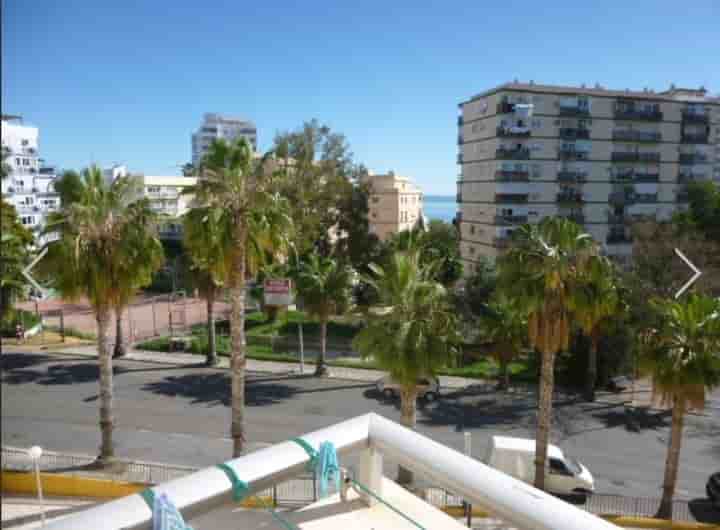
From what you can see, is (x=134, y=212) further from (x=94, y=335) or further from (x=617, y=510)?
(x=94, y=335)

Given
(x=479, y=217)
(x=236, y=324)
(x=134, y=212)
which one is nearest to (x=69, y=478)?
(x=236, y=324)

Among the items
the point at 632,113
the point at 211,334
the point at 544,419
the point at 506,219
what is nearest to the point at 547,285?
the point at 544,419

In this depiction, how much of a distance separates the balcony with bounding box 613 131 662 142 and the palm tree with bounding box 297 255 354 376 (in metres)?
27.4

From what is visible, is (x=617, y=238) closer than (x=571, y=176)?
No

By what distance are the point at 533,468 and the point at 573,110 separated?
3399 centimetres

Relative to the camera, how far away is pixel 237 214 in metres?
15.3

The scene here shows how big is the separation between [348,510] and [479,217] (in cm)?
4421

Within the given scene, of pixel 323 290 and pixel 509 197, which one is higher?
pixel 509 197

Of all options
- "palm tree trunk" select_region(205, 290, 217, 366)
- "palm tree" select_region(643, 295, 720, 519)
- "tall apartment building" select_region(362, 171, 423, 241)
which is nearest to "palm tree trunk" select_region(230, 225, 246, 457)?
"palm tree" select_region(643, 295, 720, 519)

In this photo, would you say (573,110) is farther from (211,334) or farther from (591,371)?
(211,334)

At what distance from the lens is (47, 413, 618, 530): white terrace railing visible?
2520 mm

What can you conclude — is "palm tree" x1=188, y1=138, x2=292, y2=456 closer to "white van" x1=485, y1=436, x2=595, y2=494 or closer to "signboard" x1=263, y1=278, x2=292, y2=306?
"white van" x1=485, y1=436, x2=595, y2=494

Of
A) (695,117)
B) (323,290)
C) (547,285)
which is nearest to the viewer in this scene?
(547,285)

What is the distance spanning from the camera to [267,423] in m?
20.9
